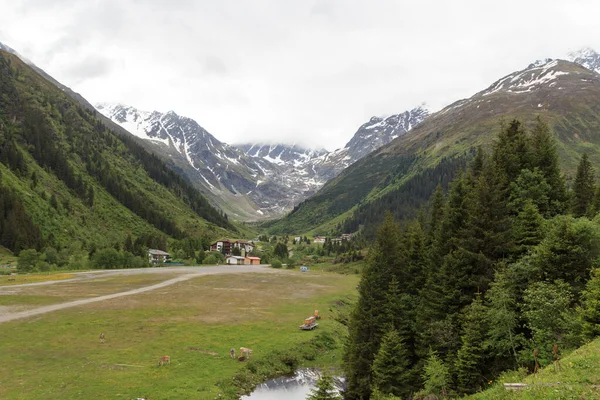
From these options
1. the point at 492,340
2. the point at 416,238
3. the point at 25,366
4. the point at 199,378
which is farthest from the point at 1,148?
the point at 492,340

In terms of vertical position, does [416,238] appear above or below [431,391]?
above

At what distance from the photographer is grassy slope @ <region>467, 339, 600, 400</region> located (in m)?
15.7

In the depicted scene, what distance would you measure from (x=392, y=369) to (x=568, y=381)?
66.5 feet

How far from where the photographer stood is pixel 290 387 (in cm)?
4572

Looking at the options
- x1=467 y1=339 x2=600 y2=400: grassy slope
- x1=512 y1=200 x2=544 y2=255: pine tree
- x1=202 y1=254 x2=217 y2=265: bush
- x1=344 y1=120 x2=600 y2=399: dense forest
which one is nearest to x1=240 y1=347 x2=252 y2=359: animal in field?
x1=344 y1=120 x2=600 y2=399: dense forest

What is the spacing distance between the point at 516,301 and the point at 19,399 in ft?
139

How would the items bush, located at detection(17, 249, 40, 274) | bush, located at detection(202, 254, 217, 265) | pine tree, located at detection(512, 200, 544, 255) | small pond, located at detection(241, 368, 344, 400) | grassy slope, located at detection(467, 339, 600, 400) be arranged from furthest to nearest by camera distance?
bush, located at detection(202, 254, 217, 265) < bush, located at detection(17, 249, 40, 274) < small pond, located at detection(241, 368, 344, 400) < pine tree, located at detection(512, 200, 544, 255) < grassy slope, located at detection(467, 339, 600, 400)

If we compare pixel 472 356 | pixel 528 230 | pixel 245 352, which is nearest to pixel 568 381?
pixel 472 356

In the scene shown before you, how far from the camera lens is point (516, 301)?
96.3ft

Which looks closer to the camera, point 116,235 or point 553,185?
point 553,185

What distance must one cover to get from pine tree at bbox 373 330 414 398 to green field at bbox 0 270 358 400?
16.6 meters

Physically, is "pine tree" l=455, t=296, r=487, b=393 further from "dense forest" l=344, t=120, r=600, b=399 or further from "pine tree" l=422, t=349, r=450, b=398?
"pine tree" l=422, t=349, r=450, b=398

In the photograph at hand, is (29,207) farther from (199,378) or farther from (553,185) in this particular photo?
(553,185)

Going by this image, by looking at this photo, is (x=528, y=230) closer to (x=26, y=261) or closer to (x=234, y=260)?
(x=26, y=261)
